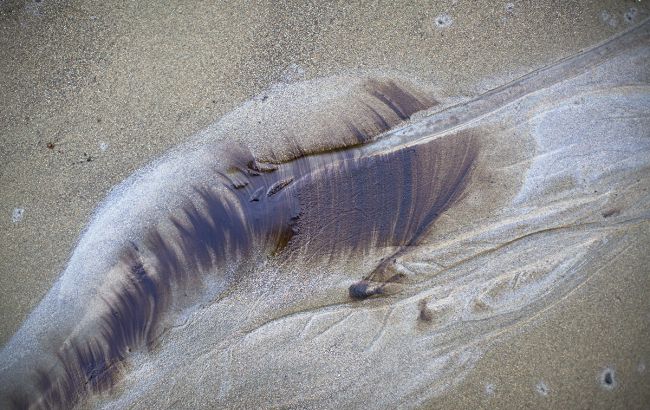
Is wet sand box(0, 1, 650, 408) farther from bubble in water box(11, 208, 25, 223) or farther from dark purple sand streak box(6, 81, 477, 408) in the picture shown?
dark purple sand streak box(6, 81, 477, 408)

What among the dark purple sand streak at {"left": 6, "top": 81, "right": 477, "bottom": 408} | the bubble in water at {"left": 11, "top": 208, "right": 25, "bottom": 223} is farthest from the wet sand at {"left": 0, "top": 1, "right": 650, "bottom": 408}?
the dark purple sand streak at {"left": 6, "top": 81, "right": 477, "bottom": 408}

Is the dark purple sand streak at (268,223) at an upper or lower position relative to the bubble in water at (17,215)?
lower

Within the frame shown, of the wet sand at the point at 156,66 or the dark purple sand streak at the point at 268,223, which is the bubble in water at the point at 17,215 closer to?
the wet sand at the point at 156,66

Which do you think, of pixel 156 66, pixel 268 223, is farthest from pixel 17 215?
pixel 268 223

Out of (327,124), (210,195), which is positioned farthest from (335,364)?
(327,124)

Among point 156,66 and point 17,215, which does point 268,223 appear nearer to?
point 156,66

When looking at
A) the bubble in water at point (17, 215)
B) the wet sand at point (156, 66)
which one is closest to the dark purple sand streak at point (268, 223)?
the wet sand at point (156, 66)

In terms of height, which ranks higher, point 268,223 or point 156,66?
point 156,66
